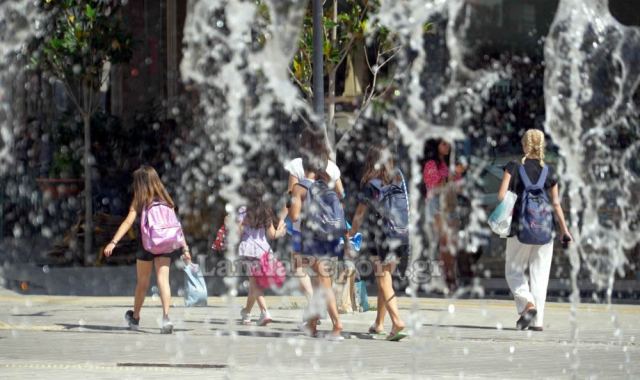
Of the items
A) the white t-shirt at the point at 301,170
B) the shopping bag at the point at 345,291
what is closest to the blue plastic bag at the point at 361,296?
the shopping bag at the point at 345,291

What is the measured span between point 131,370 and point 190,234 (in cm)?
1136

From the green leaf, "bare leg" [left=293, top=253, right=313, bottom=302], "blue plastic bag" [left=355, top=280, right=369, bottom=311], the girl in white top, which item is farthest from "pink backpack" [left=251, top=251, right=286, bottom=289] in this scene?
the green leaf

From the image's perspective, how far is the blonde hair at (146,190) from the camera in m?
12.6

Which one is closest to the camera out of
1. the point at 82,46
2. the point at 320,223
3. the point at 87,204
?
the point at 320,223

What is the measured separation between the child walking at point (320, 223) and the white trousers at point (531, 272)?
1.65 m

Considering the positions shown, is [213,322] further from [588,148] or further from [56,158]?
[56,158]

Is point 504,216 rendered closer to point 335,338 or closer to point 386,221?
point 386,221

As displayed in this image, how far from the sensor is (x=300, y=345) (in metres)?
11.5

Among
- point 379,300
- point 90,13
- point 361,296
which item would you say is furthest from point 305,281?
point 90,13

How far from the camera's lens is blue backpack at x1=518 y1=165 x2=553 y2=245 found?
12375mm

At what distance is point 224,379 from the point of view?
910 centimetres

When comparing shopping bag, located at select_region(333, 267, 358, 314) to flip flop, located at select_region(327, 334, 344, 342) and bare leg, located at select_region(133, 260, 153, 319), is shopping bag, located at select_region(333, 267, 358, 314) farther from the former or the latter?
bare leg, located at select_region(133, 260, 153, 319)

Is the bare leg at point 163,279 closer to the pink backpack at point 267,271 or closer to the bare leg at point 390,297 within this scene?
the pink backpack at point 267,271

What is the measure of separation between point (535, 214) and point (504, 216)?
0.26 m
